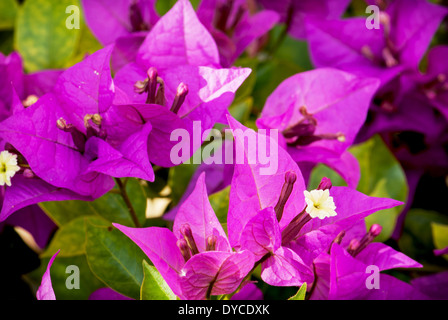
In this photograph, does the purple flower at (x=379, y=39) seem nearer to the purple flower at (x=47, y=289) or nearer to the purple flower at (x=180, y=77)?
the purple flower at (x=180, y=77)

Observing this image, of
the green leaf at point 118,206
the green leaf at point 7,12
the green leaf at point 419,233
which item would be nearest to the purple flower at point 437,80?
the green leaf at point 419,233

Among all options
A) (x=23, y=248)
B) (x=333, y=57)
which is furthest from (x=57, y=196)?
(x=333, y=57)

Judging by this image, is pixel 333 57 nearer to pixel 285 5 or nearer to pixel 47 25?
pixel 285 5

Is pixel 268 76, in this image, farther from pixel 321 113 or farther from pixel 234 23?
pixel 321 113

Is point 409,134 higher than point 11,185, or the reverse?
point 11,185

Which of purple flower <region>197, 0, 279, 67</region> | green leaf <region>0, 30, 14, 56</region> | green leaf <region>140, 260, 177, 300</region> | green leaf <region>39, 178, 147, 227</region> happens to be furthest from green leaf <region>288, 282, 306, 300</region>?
green leaf <region>0, 30, 14, 56</region>
